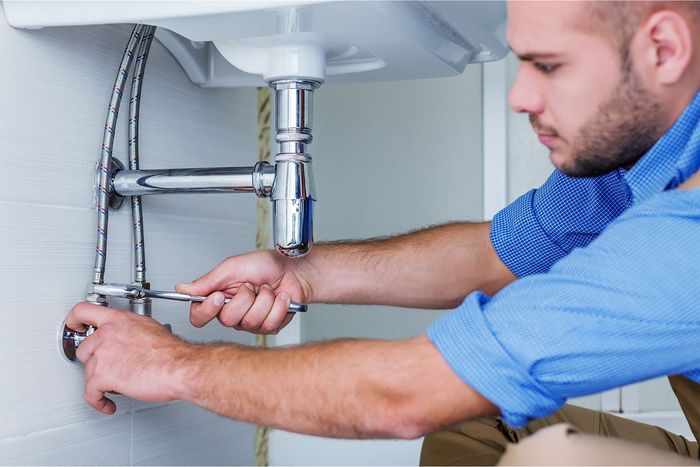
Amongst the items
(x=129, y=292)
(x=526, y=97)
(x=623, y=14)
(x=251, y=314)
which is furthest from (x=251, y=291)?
(x=623, y=14)

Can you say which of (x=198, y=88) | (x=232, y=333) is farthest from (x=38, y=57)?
(x=232, y=333)

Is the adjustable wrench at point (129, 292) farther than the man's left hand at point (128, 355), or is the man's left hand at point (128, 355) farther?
the adjustable wrench at point (129, 292)

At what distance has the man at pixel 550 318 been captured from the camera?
70cm

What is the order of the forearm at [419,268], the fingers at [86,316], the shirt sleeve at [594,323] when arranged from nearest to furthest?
the shirt sleeve at [594,323] < the fingers at [86,316] < the forearm at [419,268]

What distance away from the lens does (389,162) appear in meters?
1.50

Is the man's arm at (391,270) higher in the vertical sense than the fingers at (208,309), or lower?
higher

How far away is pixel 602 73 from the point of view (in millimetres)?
785

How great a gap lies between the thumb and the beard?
1.32 feet

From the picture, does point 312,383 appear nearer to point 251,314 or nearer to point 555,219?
point 251,314

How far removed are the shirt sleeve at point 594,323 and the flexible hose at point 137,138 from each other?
0.45 metres

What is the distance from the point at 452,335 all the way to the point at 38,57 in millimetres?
549

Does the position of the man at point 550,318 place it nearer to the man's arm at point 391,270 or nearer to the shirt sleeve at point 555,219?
the man's arm at point 391,270

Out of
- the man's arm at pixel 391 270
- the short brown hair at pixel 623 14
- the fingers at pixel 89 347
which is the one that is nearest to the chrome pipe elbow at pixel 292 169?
the man's arm at pixel 391 270

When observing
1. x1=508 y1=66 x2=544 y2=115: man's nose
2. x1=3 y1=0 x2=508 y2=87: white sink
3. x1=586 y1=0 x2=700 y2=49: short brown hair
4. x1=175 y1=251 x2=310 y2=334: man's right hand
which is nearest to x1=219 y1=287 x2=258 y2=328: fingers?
x1=175 y1=251 x2=310 y2=334: man's right hand
